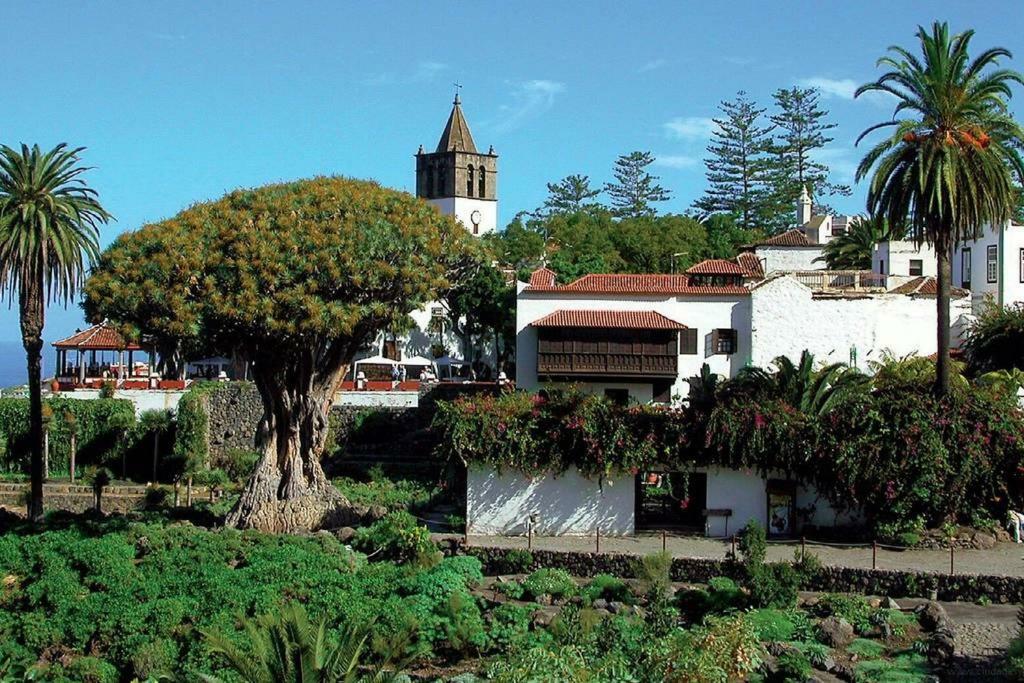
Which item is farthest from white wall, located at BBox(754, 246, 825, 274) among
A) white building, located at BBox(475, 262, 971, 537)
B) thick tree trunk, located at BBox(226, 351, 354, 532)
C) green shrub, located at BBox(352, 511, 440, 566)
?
green shrub, located at BBox(352, 511, 440, 566)

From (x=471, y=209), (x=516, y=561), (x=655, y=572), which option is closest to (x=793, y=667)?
(x=655, y=572)

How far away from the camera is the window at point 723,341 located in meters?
46.7

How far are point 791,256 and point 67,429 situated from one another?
115 feet

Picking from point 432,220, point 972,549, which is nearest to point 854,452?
point 972,549

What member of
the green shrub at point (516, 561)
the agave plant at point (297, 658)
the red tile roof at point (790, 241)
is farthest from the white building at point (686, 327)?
the agave plant at point (297, 658)

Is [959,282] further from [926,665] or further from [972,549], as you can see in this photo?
[926,665]

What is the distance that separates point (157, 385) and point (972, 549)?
109 ft

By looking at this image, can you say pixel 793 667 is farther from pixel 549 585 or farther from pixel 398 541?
pixel 398 541

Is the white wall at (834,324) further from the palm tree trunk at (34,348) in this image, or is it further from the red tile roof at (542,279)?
the palm tree trunk at (34,348)

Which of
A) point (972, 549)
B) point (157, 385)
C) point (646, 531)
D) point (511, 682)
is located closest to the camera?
point (511, 682)

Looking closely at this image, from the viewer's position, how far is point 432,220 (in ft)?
105

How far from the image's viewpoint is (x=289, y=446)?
1303 inches

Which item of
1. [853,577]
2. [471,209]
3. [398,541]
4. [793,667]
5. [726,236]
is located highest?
[471,209]

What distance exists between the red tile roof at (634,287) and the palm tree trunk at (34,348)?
18071 millimetres
